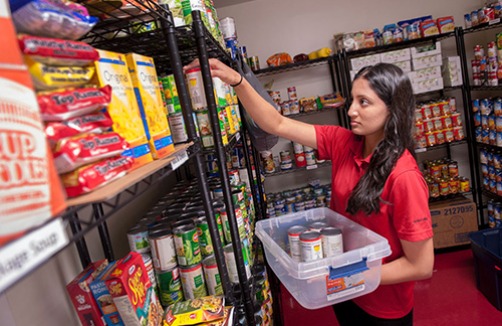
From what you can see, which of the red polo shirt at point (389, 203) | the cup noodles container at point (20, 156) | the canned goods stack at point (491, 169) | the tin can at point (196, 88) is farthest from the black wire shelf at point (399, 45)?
the cup noodles container at point (20, 156)

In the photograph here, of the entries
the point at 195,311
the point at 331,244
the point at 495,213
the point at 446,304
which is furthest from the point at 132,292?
the point at 495,213

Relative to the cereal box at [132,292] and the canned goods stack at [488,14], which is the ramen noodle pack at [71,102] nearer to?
the cereal box at [132,292]

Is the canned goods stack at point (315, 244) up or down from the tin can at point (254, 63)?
down

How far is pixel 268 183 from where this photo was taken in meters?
4.27

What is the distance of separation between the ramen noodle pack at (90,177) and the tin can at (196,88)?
2.31 ft

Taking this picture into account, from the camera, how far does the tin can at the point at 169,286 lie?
4.29ft

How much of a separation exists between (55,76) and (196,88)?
77 centimetres

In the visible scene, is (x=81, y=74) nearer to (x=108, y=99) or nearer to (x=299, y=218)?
(x=108, y=99)

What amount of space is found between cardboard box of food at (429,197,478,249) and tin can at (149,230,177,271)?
3.18 meters

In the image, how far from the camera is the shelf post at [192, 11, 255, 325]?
1.26 meters

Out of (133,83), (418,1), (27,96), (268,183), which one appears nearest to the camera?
(27,96)

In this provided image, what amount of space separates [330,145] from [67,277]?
1330 millimetres

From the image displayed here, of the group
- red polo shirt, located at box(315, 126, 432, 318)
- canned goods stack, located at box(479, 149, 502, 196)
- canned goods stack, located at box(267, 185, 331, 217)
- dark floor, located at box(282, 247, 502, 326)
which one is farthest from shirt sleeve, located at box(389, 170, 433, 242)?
canned goods stack, located at box(479, 149, 502, 196)

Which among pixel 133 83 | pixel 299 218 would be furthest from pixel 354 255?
pixel 133 83
